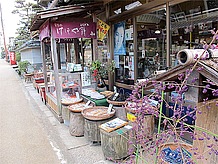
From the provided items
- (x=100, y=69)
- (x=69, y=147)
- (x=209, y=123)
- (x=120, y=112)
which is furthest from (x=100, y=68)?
(x=209, y=123)

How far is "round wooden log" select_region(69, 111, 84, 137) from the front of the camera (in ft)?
13.4

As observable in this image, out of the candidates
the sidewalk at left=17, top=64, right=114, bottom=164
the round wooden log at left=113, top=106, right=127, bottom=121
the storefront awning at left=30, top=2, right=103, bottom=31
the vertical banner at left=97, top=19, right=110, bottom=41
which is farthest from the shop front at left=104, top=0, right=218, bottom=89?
the sidewalk at left=17, top=64, right=114, bottom=164

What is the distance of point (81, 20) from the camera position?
4754 mm

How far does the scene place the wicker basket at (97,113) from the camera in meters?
3.53

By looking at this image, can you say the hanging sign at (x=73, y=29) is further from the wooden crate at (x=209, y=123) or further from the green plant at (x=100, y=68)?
the wooden crate at (x=209, y=123)

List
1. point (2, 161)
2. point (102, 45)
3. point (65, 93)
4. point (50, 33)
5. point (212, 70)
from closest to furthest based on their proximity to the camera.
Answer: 1. point (212, 70)
2. point (2, 161)
3. point (50, 33)
4. point (65, 93)
5. point (102, 45)

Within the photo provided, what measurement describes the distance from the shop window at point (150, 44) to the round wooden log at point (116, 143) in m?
1.89

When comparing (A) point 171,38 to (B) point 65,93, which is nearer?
(A) point 171,38

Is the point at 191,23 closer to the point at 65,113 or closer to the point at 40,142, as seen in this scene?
the point at 65,113

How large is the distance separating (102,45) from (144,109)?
Answer: 4811mm

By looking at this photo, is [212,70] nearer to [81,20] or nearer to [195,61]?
[195,61]

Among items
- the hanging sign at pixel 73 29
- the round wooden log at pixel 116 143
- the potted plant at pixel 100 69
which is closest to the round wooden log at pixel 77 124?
the round wooden log at pixel 116 143

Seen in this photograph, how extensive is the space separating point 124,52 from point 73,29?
4.78 feet

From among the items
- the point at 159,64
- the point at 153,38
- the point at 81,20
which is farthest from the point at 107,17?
the point at 159,64
